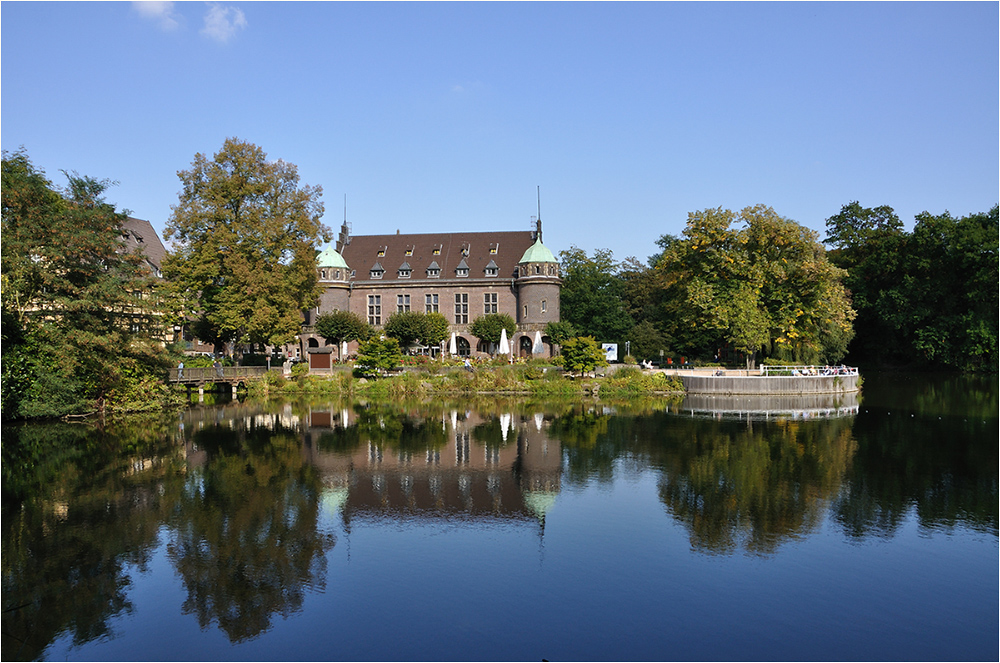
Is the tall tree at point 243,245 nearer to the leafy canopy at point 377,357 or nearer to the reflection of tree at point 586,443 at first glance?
the leafy canopy at point 377,357

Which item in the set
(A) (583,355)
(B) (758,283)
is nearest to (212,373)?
(A) (583,355)

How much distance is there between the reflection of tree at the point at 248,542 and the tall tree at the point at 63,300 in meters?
9.08

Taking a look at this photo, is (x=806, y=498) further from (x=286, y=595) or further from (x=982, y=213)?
(x=982, y=213)

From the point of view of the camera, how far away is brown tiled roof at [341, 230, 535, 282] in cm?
5894

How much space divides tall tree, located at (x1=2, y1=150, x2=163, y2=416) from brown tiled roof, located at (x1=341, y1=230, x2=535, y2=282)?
33027 millimetres

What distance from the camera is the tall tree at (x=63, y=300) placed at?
23.8 m

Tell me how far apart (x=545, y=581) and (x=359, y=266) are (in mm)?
51887

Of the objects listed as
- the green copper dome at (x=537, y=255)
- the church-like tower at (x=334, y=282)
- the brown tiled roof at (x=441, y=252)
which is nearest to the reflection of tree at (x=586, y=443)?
the green copper dome at (x=537, y=255)

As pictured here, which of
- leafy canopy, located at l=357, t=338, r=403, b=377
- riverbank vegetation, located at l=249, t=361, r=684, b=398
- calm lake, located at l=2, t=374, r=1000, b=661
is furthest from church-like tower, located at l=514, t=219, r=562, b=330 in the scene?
calm lake, located at l=2, t=374, r=1000, b=661

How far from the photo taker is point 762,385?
34469 millimetres

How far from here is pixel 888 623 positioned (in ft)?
30.2

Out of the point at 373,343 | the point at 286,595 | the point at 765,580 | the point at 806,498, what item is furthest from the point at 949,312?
the point at 286,595

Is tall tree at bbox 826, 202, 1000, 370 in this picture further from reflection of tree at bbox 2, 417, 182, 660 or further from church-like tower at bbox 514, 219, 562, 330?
reflection of tree at bbox 2, 417, 182, 660

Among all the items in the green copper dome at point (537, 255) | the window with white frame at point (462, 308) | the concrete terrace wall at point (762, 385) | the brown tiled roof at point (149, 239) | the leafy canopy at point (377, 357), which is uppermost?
the brown tiled roof at point (149, 239)
